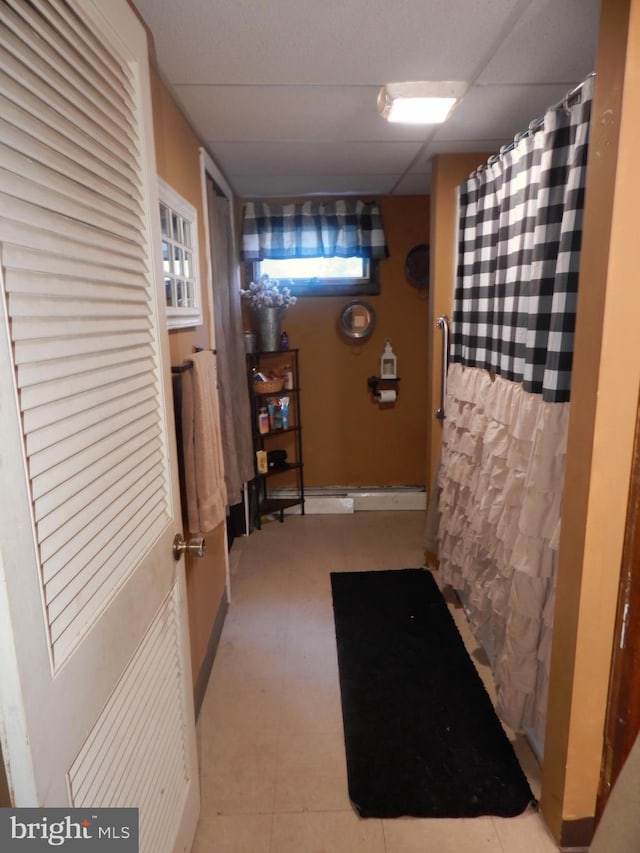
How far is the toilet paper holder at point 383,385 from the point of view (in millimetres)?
3848

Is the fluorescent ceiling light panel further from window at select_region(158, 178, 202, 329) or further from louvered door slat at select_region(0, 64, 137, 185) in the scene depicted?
louvered door slat at select_region(0, 64, 137, 185)

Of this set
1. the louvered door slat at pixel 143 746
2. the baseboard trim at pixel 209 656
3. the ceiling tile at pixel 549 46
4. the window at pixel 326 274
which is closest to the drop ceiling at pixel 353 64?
the ceiling tile at pixel 549 46

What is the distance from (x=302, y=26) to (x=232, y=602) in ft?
8.23

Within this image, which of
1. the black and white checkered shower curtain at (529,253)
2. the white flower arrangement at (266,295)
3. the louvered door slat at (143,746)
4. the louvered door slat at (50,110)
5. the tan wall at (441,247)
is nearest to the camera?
the louvered door slat at (50,110)

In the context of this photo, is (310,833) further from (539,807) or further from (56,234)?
(56,234)

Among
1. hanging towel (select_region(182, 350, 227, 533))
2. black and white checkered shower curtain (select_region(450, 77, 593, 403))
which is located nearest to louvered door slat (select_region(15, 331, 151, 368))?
hanging towel (select_region(182, 350, 227, 533))

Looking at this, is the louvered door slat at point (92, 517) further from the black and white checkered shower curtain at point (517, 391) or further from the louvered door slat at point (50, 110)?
the black and white checkered shower curtain at point (517, 391)

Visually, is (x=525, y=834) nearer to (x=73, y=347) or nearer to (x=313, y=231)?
(x=73, y=347)

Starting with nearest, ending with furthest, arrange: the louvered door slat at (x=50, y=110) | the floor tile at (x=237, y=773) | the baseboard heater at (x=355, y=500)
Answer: the louvered door slat at (x=50, y=110) < the floor tile at (x=237, y=773) < the baseboard heater at (x=355, y=500)

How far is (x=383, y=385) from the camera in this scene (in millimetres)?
3875

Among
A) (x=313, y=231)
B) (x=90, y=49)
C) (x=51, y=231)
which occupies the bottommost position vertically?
(x=51, y=231)

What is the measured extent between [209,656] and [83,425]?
1.72m

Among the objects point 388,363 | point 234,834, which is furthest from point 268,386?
point 234,834

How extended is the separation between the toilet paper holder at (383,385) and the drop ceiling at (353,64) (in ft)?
5.36
